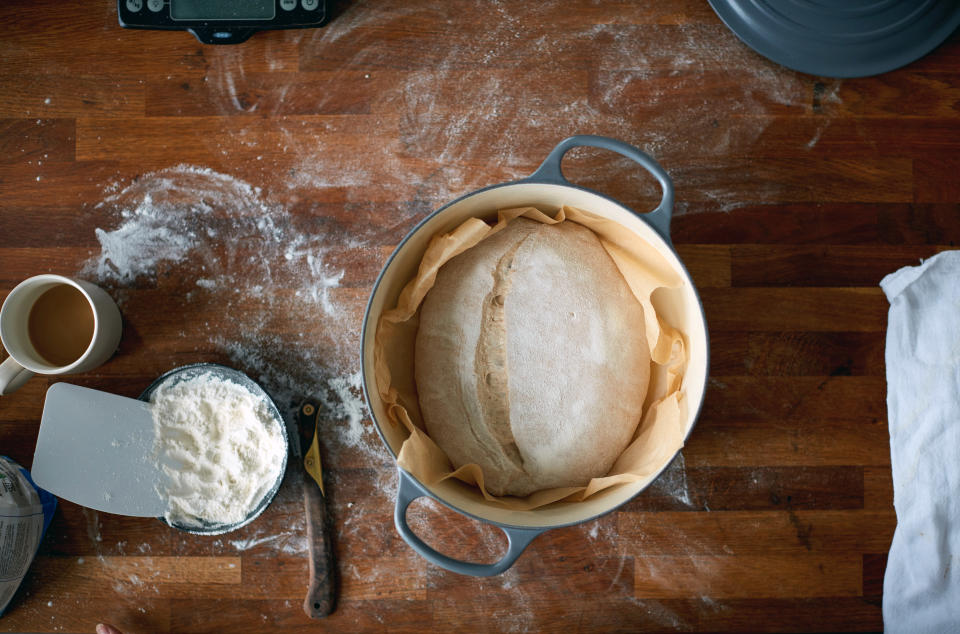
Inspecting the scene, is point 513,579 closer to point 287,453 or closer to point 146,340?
point 287,453

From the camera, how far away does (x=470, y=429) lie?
2.43 ft

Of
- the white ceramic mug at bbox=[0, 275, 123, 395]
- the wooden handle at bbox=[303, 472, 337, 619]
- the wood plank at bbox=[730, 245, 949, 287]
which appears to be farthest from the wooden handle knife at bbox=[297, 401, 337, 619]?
the wood plank at bbox=[730, 245, 949, 287]

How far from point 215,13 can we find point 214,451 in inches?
22.0

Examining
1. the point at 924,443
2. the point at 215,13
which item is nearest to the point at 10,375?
the point at 215,13

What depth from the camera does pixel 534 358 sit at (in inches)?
28.5

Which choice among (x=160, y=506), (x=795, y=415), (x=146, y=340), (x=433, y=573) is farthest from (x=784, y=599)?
(x=146, y=340)

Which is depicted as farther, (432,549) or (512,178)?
(512,178)

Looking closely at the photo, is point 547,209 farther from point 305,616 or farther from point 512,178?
point 305,616

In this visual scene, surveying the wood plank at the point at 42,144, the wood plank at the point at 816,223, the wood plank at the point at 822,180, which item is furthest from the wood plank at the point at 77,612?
the wood plank at the point at 822,180

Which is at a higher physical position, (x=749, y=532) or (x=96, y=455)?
(x=96, y=455)

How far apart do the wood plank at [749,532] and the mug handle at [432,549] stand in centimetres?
23

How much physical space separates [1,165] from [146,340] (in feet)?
1.04

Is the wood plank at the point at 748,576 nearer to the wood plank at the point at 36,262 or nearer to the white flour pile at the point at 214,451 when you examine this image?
the white flour pile at the point at 214,451

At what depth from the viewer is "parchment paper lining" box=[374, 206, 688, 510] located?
0.70 meters
